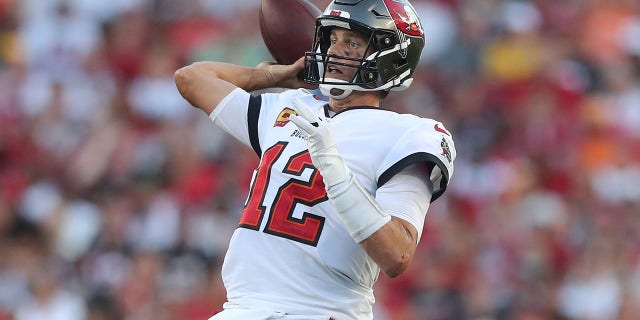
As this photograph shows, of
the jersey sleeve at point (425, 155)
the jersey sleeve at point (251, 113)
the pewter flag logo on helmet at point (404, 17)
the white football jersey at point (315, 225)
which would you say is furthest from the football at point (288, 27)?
the jersey sleeve at point (425, 155)

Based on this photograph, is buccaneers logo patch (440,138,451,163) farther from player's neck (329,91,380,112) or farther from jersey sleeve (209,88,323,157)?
jersey sleeve (209,88,323,157)

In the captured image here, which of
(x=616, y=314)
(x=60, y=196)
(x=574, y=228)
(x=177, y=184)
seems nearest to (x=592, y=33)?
(x=574, y=228)

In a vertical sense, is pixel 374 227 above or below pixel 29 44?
above

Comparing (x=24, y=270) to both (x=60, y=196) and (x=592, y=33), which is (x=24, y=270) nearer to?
(x=60, y=196)

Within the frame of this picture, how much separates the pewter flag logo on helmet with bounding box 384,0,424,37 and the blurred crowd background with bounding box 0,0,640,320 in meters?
3.79

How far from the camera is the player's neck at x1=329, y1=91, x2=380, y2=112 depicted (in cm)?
405

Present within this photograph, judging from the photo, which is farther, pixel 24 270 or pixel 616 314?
pixel 24 270

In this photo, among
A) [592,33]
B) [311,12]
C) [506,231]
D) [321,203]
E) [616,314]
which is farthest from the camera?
Answer: [592,33]

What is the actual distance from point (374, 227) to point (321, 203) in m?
0.33

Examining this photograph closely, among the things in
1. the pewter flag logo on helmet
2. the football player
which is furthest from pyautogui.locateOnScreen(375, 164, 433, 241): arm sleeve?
the pewter flag logo on helmet

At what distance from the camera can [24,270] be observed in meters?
8.60

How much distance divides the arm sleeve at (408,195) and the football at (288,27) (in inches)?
37.6

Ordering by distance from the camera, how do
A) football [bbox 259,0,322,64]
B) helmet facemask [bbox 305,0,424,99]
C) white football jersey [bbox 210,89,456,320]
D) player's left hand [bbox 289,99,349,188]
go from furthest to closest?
1. football [bbox 259,0,322,64]
2. helmet facemask [bbox 305,0,424,99]
3. white football jersey [bbox 210,89,456,320]
4. player's left hand [bbox 289,99,349,188]

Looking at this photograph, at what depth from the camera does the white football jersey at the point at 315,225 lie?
3.74 meters
